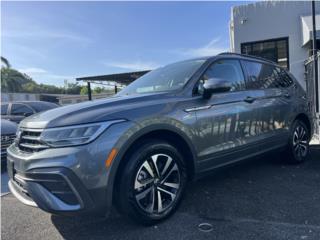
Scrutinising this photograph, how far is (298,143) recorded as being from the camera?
5066 mm

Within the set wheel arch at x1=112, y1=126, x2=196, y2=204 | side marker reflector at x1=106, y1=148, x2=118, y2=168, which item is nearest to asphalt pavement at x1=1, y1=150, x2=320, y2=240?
wheel arch at x1=112, y1=126, x2=196, y2=204

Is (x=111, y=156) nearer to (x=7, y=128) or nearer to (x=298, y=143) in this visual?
(x=298, y=143)

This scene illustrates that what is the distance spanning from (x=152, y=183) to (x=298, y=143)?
3173mm

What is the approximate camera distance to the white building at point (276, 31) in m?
11.9

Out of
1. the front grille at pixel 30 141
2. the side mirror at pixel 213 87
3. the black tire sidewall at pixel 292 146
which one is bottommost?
the black tire sidewall at pixel 292 146

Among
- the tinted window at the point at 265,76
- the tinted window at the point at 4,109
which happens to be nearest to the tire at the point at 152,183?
the tinted window at the point at 265,76

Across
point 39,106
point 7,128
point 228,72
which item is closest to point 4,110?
point 39,106

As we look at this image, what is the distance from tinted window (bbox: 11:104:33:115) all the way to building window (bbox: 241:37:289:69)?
875 cm

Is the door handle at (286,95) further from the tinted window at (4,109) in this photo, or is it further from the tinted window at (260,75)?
the tinted window at (4,109)

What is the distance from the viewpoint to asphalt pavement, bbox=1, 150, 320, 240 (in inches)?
113

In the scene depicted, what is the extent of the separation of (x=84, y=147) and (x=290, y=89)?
382 cm

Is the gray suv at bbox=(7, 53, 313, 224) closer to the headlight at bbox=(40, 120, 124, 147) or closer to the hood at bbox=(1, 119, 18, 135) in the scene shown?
the headlight at bbox=(40, 120, 124, 147)

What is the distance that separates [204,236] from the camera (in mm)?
2797

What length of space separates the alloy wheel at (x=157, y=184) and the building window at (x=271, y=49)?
10.6 metres
